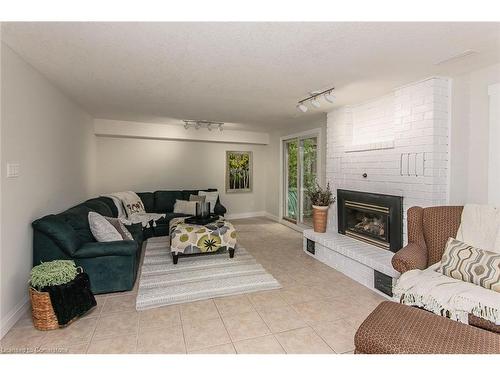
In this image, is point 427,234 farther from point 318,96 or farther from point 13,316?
point 13,316

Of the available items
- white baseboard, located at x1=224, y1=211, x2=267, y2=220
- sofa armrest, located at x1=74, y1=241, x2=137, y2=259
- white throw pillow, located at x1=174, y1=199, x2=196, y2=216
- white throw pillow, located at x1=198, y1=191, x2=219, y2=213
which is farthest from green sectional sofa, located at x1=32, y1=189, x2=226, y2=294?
white baseboard, located at x1=224, y1=211, x2=267, y2=220

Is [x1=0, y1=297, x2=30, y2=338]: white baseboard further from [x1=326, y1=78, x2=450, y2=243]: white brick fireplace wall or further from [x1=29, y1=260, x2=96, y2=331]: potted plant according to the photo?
[x1=326, y1=78, x2=450, y2=243]: white brick fireplace wall

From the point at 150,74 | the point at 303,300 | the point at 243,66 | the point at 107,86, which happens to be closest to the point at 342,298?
the point at 303,300

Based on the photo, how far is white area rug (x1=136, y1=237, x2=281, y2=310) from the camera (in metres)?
2.65

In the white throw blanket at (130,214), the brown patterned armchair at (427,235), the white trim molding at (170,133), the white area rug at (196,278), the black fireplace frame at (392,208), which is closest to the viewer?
the brown patterned armchair at (427,235)

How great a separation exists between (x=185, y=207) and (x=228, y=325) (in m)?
3.38

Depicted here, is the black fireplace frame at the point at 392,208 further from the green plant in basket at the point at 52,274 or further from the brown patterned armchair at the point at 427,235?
the green plant in basket at the point at 52,274

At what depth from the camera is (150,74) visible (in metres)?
2.67

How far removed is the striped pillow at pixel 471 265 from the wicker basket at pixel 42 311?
10.7ft

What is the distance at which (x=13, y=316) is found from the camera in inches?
84.9

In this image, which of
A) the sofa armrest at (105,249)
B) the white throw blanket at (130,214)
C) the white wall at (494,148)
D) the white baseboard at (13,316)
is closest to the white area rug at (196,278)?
the sofa armrest at (105,249)

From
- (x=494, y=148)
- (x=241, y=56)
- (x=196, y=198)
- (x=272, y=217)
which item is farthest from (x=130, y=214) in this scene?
(x=494, y=148)

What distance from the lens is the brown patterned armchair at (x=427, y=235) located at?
223cm

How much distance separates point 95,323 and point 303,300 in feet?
6.31
